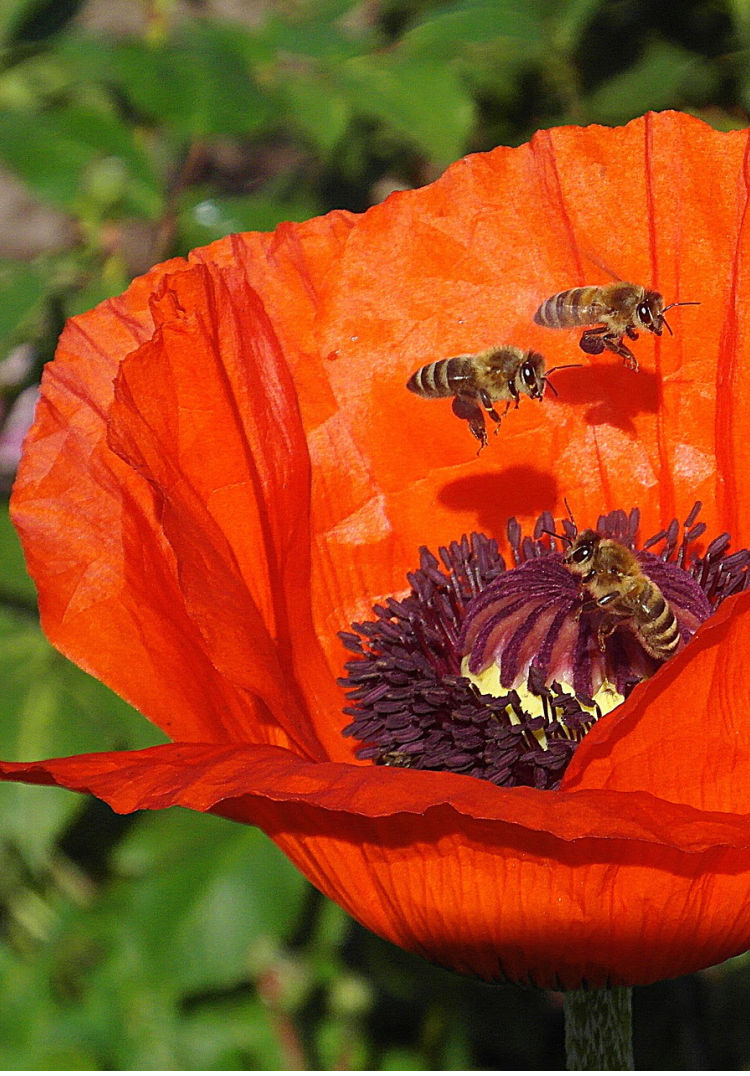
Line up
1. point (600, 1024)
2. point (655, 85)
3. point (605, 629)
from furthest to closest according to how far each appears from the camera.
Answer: point (655, 85) < point (605, 629) < point (600, 1024)

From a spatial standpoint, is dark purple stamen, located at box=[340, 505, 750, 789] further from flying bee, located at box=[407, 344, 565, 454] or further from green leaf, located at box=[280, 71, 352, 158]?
green leaf, located at box=[280, 71, 352, 158]

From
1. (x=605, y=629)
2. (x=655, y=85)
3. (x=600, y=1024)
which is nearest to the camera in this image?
(x=600, y=1024)

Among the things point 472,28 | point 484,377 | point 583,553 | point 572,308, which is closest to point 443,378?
point 484,377

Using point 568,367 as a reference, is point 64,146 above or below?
above

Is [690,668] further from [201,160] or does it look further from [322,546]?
[201,160]

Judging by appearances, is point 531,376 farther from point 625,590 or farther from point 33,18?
point 33,18

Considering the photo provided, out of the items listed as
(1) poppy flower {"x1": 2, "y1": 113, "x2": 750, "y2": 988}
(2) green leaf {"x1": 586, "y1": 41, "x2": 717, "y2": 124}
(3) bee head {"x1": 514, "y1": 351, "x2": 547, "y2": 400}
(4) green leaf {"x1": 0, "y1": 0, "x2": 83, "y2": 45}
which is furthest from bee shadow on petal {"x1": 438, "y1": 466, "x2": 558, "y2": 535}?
(4) green leaf {"x1": 0, "y1": 0, "x2": 83, "y2": 45}
